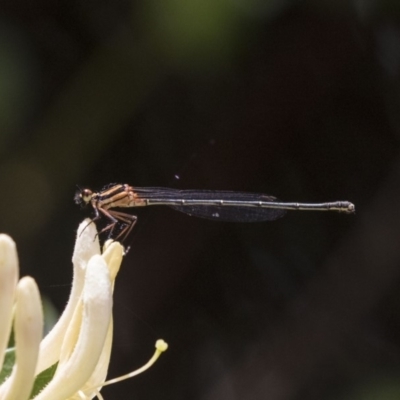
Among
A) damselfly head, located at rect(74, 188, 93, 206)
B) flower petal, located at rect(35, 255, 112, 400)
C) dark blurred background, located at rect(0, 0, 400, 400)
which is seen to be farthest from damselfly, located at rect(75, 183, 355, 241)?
flower petal, located at rect(35, 255, 112, 400)

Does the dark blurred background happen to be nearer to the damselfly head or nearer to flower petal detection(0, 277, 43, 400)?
the damselfly head

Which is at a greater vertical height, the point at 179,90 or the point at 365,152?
the point at 365,152

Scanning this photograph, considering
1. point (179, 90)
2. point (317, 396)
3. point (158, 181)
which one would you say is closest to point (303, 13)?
point (179, 90)

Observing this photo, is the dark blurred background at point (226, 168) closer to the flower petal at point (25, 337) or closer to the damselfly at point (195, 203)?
the damselfly at point (195, 203)

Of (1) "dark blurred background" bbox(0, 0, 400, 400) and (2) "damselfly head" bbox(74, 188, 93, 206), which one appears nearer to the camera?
(2) "damselfly head" bbox(74, 188, 93, 206)

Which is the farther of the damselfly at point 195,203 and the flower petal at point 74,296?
the damselfly at point 195,203

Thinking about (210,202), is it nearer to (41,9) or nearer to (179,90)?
(179,90)

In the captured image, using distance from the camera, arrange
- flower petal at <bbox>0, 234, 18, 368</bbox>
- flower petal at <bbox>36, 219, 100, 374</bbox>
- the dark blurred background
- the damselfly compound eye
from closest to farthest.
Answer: flower petal at <bbox>0, 234, 18, 368</bbox> → flower petal at <bbox>36, 219, 100, 374</bbox> → the damselfly compound eye → the dark blurred background

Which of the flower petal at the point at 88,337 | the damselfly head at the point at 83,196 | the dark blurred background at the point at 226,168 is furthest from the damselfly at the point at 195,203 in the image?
the flower petal at the point at 88,337
